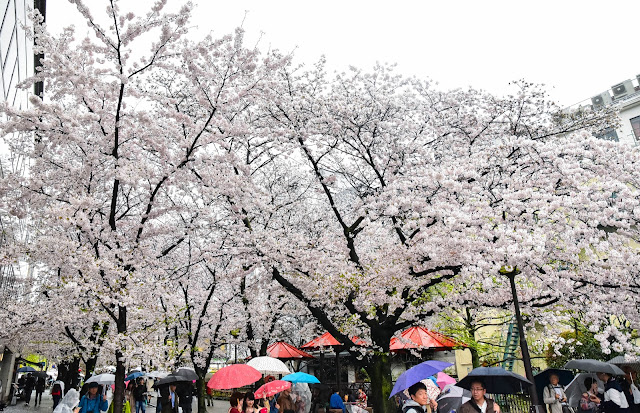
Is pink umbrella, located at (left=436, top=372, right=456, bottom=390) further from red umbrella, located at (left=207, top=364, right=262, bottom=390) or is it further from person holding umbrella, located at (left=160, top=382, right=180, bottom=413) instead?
person holding umbrella, located at (left=160, top=382, right=180, bottom=413)

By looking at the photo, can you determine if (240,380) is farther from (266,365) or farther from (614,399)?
(614,399)

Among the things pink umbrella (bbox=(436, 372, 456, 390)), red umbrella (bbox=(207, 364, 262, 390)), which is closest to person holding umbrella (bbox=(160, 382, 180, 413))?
red umbrella (bbox=(207, 364, 262, 390))

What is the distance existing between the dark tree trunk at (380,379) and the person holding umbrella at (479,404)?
6.29 metres

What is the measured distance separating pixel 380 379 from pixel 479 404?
6.60 meters

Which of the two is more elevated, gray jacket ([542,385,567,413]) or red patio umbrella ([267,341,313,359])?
red patio umbrella ([267,341,313,359])

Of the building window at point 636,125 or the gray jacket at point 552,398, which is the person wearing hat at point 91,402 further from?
the building window at point 636,125

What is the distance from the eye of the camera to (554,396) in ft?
31.7

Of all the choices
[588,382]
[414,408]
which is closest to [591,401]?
[588,382]

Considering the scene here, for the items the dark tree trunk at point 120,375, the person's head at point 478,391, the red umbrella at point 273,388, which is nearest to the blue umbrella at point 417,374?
the person's head at point 478,391

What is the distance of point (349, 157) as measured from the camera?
14250 millimetres

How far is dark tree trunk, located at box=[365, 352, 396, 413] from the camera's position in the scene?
11789mm

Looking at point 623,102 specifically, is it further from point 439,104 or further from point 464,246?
point 464,246

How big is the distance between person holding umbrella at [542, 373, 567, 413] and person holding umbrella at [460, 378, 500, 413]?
491cm

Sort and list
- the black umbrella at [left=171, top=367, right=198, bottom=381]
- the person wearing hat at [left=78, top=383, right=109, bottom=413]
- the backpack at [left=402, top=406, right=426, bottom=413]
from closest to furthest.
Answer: the backpack at [left=402, top=406, right=426, bottom=413]
the person wearing hat at [left=78, top=383, right=109, bottom=413]
the black umbrella at [left=171, top=367, right=198, bottom=381]
